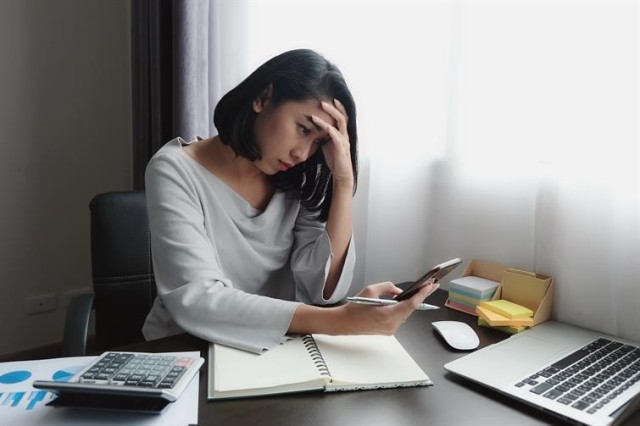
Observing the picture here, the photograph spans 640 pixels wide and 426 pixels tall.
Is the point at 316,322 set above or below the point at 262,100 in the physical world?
below

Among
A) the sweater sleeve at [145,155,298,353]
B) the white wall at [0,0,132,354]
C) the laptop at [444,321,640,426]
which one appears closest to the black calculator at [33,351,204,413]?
the sweater sleeve at [145,155,298,353]

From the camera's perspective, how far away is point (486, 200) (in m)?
1.24

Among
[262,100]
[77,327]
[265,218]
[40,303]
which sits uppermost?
[262,100]

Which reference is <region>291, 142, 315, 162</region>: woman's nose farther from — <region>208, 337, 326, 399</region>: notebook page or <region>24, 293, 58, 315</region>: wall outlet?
<region>24, 293, 58, 315</region>: wall outlet

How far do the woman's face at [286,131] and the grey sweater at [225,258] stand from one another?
122 millimetres

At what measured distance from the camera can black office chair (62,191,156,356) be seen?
4.05 ft

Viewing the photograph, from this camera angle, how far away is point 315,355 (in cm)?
86

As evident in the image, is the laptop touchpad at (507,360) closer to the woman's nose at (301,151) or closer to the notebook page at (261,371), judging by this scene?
the notebook page at (261,371)

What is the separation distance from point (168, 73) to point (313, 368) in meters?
1.43

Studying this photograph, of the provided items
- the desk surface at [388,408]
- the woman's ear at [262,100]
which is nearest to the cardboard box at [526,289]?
the desk surface at [388,408]

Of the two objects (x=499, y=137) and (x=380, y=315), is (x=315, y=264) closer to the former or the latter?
(x=380, y=315)

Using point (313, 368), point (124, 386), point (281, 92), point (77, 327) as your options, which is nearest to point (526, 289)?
point (313, 368)

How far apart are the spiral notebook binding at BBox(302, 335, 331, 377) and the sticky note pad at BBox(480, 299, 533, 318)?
412 mm

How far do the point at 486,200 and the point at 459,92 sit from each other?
0.27 meters
